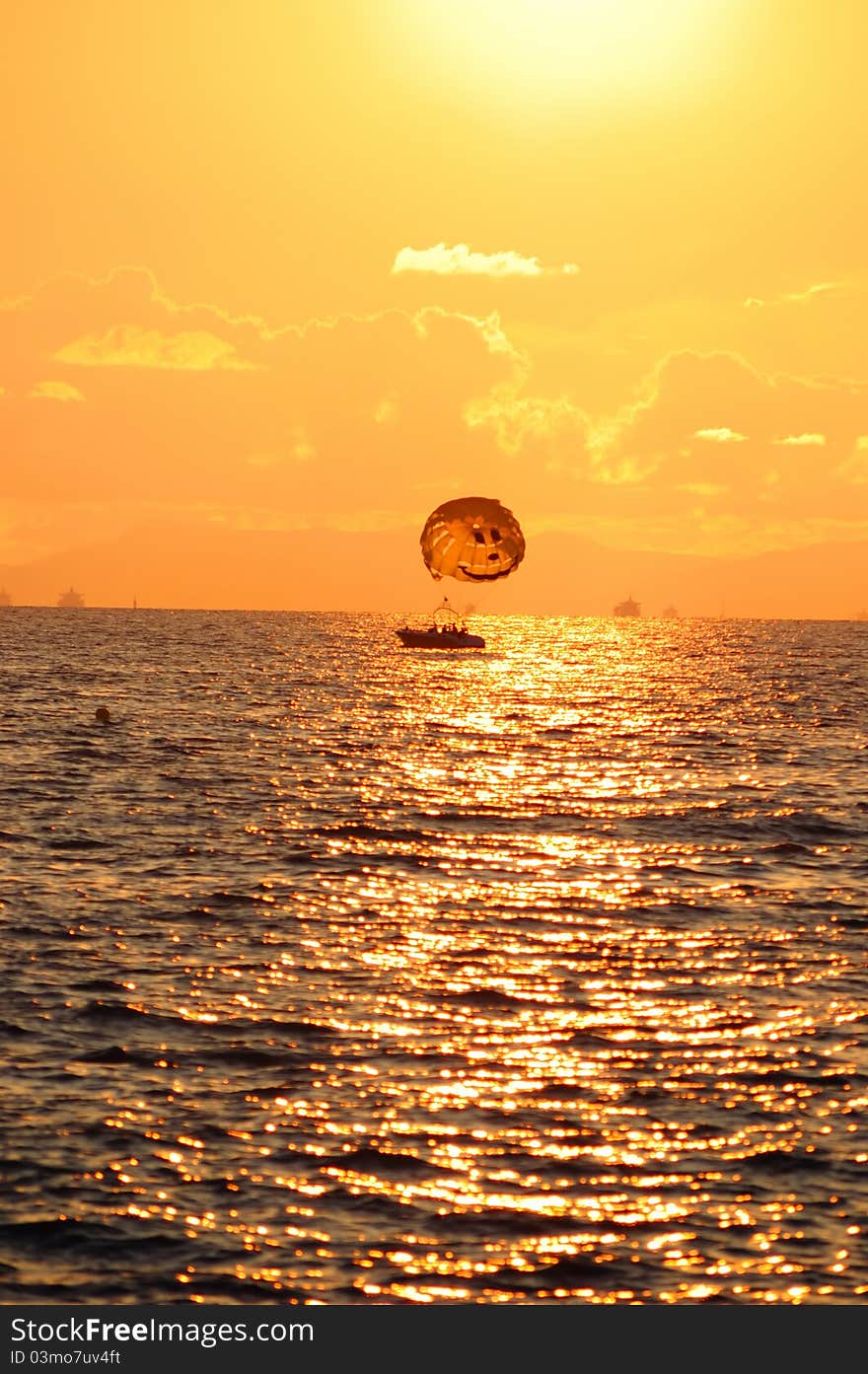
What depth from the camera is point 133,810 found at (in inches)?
2486

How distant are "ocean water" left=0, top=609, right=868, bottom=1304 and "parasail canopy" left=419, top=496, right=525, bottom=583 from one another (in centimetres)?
9157

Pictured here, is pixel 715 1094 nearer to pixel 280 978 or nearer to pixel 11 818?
pixel 280 978

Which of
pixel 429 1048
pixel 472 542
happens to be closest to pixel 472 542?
pixel 472 542

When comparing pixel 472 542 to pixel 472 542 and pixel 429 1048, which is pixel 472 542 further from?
pixel 429 1048

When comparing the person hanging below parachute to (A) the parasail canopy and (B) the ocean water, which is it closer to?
(A) the parasail canopy

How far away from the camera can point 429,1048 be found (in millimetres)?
31094

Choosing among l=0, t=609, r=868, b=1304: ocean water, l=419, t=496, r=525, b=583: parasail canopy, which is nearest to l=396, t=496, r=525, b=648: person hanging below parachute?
l=419, t=496, r=525, b=583: parasail canopy

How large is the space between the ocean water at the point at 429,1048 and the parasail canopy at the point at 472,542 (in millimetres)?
91571

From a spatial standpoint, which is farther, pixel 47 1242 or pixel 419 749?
pixel 419 749

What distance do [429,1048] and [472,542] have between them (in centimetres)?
13242

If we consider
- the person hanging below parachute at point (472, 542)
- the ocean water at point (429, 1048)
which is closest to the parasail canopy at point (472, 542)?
the person hanging below parachute at point (472, 542)

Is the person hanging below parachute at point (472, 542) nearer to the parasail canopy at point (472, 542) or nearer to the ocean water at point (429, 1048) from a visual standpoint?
the parasail canopy at point (472, 542)
